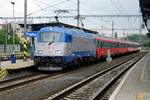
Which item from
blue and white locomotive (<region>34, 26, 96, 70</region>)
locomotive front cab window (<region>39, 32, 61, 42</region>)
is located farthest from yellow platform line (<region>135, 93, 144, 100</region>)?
locomotive front cab window (<region>39, 32, 61, 42</region>)

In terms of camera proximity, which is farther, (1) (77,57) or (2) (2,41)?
(2) (2,41)

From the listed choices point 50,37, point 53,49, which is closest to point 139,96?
point 53,49

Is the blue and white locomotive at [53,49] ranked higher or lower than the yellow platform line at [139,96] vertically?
higher

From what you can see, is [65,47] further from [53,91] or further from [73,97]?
[73,97]

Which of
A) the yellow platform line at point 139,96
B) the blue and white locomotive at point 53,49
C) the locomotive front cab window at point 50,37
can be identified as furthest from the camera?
the locomotive front cab window at point 50,37

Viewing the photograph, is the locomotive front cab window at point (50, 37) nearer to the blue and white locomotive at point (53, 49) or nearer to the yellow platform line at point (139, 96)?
the blue and white locomotive at point (53, 49)

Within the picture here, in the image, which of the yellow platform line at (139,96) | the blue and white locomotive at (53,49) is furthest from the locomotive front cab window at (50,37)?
the yellow platform line at (139,96)

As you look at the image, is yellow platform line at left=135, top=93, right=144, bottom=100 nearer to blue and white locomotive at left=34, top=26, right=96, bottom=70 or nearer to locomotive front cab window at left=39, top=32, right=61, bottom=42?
blue and white locomotive at left=34, top=26, right=96, bottom=70

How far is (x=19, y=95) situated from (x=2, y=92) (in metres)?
1.08

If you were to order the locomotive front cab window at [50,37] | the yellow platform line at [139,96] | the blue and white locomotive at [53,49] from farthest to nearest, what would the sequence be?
the locomotive front cab window at [50,37], the blue and white locomotive at [53,49], the yellow platform line at [139,96]

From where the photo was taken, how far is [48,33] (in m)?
28.7

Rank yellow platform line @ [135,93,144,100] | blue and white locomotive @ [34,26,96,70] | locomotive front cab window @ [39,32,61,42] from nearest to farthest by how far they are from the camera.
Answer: yellow platform line @ [135,93,144,100] → blue and white locomotive @ [34,26,96,70] → locomotive front cab window @ [39,32,61,42]

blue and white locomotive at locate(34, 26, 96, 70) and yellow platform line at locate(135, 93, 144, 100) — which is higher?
blue and white locomotive at locate(34, 26, 96, 70)

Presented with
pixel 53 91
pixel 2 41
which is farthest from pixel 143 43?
pixel 53 91
